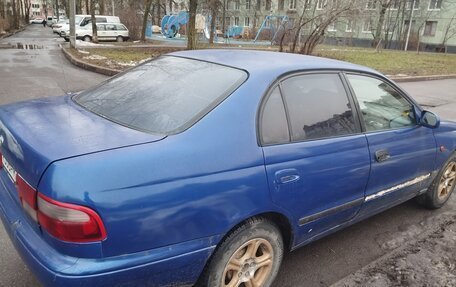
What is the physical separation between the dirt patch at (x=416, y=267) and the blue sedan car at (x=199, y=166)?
0.40 metres

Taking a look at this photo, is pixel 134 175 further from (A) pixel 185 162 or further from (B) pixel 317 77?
(B) pixel 317 77

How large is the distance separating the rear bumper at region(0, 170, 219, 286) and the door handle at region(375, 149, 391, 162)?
60.7 inches

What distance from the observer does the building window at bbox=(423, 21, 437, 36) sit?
1720 inches

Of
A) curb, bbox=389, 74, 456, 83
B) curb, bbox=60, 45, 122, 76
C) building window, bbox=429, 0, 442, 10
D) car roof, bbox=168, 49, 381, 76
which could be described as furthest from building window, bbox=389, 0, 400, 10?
car roof, bbox=168, 49, 381, 76

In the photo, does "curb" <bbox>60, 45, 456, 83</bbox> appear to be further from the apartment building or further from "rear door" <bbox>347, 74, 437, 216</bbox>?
the apartment building

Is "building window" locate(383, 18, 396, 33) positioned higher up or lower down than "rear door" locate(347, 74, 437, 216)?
higher up

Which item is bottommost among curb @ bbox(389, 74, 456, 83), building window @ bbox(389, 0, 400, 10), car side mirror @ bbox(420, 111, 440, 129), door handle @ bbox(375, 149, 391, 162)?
curb @ bbox(389, 74, 456, 83)

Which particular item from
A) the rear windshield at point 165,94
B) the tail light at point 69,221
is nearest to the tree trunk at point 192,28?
the rear windshield at point 165,94

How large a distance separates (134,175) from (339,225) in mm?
1789

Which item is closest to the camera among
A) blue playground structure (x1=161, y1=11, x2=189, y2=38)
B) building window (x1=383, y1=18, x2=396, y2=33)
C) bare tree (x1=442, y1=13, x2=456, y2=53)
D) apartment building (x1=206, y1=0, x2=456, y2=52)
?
blue playground structure (x1=161, y1=11, x2=189, y2=38)

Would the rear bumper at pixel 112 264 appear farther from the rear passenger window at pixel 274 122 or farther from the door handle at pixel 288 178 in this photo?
the rear passenger window at pixel 274 122

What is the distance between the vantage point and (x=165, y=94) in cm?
262

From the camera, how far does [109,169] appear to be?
1.87m

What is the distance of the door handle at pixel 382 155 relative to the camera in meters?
3.04
